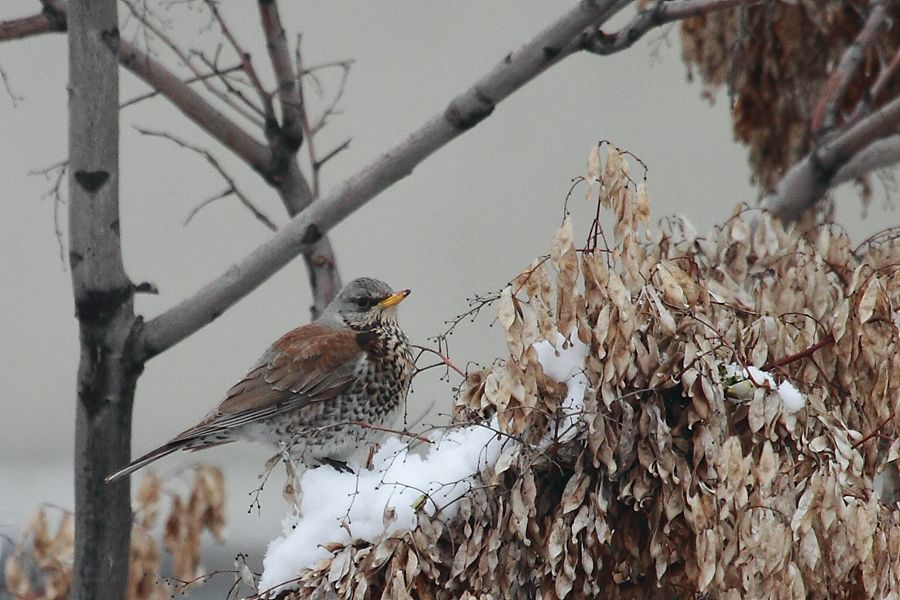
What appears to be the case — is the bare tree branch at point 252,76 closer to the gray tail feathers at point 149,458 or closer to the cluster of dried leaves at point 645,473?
the gray tail feathers at point 149,458

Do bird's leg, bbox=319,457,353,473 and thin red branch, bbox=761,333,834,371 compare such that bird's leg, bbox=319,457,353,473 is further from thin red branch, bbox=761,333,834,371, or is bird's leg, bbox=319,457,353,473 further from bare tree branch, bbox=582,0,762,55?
bare tree branch, bbox=582,0,762,55

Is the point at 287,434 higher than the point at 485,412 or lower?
higher

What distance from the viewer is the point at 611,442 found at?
2549mm

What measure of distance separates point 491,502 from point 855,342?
94 cm

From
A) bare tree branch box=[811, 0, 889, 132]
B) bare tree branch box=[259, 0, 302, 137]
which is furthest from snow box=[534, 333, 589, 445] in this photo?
bare tree branch box=[811, 0, 889, 132]

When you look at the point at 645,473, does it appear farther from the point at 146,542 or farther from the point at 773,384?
the point at 146,542

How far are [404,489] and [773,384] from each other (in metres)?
0.85

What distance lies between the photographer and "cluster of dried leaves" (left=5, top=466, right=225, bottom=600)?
4.23m

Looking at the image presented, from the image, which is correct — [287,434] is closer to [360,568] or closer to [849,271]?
[360,568]

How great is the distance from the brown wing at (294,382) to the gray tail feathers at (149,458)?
13cm

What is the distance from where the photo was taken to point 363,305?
433 centimetres

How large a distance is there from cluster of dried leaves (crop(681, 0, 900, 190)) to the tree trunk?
308cm

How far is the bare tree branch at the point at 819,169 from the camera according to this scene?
5.58m

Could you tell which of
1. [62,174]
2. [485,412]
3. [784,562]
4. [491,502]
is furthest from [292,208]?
[784,562]
